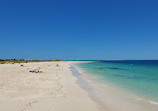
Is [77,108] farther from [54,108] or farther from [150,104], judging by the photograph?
[150,104]

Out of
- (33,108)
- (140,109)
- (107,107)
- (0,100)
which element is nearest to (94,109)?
(107,107)

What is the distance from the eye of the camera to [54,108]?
17.8ft

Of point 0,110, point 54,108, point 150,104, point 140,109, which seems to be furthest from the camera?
point 150,104

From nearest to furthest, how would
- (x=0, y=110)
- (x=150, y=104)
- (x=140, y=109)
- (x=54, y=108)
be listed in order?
(x=0, y=110) < (x=54, y=108) < (x=140, y=109) < (x=150, y=104)

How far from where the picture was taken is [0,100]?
20.2ft

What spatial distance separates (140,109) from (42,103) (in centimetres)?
530

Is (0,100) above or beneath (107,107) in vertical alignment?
above

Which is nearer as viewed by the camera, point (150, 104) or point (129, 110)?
point (129, 110)

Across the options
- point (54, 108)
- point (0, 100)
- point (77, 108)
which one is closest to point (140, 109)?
point (77, 108)

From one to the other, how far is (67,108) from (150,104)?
16.4 ft

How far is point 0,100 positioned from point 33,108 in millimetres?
2410

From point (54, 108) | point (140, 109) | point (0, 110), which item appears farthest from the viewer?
point (140, 109)

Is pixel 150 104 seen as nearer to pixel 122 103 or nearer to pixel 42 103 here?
pixel 122 103

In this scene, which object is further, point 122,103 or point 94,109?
point 122,103
